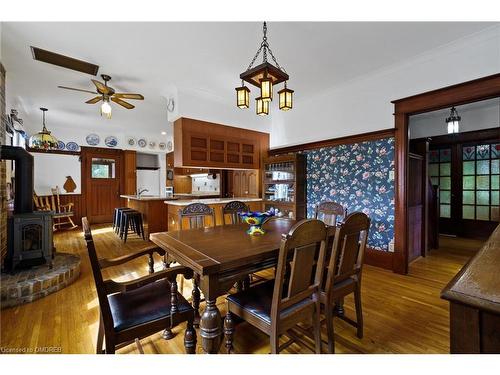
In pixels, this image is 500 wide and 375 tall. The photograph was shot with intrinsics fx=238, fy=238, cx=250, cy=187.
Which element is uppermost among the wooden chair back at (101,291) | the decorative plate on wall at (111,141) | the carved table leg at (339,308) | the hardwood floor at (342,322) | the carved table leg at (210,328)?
the decorative plate on wall at (111,141)

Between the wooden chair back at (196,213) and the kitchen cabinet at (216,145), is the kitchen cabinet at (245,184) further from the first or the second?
the wooden chair back at (196,213)

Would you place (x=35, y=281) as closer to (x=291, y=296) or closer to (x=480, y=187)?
(x=291, y=296)

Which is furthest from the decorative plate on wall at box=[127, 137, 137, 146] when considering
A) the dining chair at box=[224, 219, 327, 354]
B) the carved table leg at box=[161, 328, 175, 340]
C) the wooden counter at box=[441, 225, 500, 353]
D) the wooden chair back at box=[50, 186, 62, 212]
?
the wooden counter at box=[441, 225, 500, 353]

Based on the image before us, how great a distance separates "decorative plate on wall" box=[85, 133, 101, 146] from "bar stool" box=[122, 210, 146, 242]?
3102 millimetres

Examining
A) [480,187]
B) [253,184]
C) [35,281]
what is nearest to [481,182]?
[480,187]

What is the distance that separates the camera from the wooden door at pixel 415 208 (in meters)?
3.50

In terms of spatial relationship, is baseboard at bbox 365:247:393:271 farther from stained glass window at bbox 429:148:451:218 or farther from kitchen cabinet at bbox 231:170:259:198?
stained glass window at bbox 429:148:451:218

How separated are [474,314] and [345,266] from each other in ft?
3.44

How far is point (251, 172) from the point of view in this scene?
5207mm

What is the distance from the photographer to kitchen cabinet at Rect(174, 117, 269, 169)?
392 cm

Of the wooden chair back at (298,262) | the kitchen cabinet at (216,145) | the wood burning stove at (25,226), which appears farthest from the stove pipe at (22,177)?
the wooden chair back at (298,262)

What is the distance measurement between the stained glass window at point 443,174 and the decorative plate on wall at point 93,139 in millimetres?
8606

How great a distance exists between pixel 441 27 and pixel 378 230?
2375 mm

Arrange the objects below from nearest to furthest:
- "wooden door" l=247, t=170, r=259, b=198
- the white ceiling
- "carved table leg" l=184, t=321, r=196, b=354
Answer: "carved table leg" l=184, t=321, r=196, b=354 → the white ceiling → "wooden door" l=247, t=170, r=259, b=198
